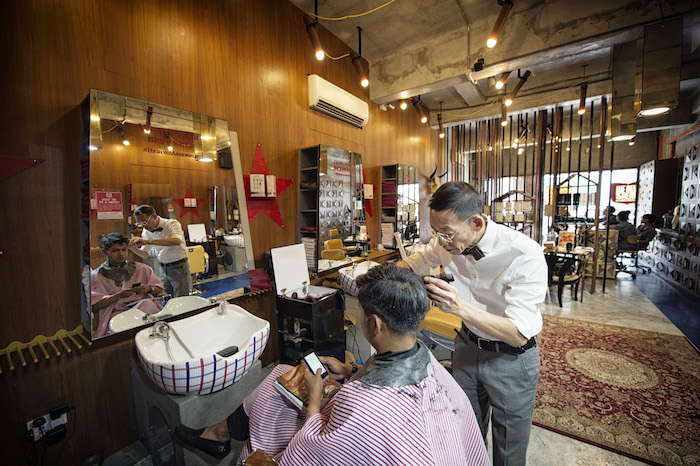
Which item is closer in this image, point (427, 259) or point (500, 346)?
point (500, 346)

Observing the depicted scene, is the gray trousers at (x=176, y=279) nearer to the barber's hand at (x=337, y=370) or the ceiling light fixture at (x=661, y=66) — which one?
the barber's hand at (x=337, y=370)

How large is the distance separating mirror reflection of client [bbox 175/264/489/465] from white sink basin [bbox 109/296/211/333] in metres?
1.02

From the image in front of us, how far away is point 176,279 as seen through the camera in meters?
2.02

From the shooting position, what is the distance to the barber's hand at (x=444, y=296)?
118 centimetres

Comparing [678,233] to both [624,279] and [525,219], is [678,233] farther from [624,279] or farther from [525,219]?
[525,219]

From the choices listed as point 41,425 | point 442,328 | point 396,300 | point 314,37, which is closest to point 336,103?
point 314,37

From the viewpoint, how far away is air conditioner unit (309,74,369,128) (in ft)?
10.5

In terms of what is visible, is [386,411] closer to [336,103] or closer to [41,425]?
[41,425]

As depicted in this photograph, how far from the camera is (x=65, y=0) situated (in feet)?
5.22

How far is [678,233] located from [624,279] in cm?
132

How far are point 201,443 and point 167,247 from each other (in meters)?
1.22

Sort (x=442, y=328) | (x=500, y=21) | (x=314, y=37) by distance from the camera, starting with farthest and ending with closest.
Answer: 1. (x=314, y=37)
2. (x=500, y=21)
3. (x=442, y=328)

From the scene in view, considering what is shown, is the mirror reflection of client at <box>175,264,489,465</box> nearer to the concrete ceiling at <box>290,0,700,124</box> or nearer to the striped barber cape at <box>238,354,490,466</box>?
the striped barber cape at <box>238,354,490,466</box>

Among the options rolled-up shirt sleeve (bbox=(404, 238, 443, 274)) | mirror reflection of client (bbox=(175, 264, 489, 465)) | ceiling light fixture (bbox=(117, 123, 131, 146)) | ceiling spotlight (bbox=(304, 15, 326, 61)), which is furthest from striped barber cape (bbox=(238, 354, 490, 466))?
ceiling spotlight (bbox=(304, 15, 326, 61))
